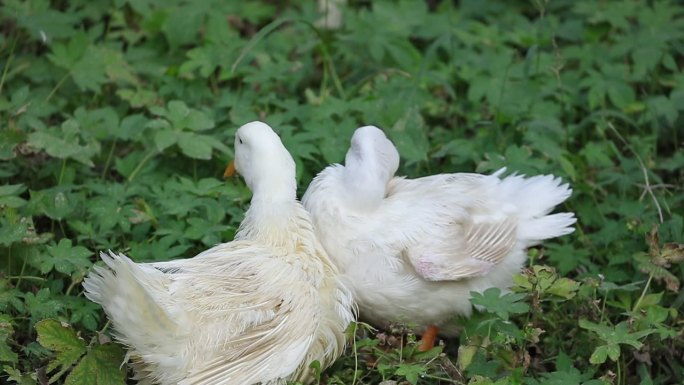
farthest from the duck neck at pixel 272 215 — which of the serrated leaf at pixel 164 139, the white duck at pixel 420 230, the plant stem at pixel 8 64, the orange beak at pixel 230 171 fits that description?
the plant stem at pixel 8 64

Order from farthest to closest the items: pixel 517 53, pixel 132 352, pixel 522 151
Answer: pixel 517 53, pixel 522 151, pixel 132 352

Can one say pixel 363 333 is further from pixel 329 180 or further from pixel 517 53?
pixel 517 53

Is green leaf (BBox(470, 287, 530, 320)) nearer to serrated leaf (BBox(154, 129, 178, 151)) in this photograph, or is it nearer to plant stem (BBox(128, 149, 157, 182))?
serrated leaf (BBox(154, 129, 178, 151))

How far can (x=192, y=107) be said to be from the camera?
5.69m

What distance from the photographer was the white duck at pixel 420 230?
426 centimetres

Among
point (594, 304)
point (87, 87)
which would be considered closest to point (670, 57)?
point (594, 304)

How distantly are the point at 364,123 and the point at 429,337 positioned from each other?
4.72ft

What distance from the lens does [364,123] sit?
5.44 metres

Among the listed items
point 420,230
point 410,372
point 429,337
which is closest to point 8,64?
point 420,230

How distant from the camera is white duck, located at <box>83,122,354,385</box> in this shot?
3.57 m

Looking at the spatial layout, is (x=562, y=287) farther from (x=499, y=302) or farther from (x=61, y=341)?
(x=61, y=341)

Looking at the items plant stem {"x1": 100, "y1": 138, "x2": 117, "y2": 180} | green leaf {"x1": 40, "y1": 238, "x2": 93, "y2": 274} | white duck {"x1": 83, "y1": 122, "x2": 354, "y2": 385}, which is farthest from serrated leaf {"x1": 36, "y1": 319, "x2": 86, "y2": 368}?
plant stem {"x1": 100, "y1": 138, "x2": 117, "y2": 180}

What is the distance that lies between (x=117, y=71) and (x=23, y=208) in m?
1.32

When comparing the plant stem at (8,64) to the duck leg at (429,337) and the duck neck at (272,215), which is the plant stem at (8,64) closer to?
the duck neck at (272,215)
